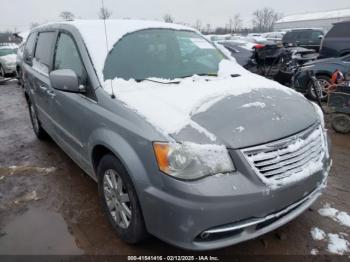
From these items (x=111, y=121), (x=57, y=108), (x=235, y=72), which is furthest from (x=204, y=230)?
(x=57, y=108)

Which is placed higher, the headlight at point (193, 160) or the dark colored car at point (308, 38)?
the headlight at point (193, 160)

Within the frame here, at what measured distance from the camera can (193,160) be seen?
198cm

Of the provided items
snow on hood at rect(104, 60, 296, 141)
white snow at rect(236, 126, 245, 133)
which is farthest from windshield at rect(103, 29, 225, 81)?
white snow at rect(236, 126, 245, 133)

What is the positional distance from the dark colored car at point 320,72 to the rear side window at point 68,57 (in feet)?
19.8

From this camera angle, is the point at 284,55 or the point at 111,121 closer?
the point at 111,121

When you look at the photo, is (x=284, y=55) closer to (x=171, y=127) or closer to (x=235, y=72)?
(x=235, y=72)

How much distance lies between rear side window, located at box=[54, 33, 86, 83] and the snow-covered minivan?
12 mm

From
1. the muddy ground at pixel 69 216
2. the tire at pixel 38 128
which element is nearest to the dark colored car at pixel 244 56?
the muddy ground at pixel 69 216

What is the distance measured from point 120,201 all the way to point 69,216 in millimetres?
875

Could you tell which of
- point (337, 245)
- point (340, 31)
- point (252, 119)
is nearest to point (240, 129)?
point (252, 119)

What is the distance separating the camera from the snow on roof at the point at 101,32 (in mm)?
2846

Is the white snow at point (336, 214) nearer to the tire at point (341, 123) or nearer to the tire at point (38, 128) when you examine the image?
the tire at point (341, 123)

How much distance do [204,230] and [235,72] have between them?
6.15 feet

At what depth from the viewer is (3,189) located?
3.69m
